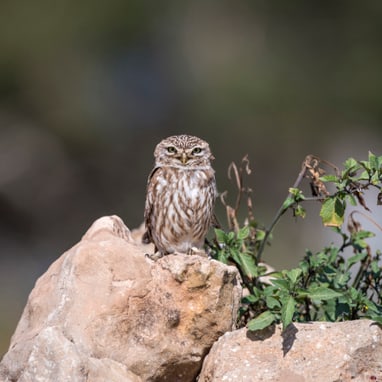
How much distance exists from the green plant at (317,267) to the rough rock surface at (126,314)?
285 millimetres

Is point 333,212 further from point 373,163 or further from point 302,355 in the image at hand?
point 302,355

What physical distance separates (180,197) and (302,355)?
1.54m

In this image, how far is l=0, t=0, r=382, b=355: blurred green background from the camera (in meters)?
16.3

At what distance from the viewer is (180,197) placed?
17.3ft

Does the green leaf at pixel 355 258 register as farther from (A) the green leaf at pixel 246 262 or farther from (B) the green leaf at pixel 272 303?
(B) the green leaf at pixel 272 303

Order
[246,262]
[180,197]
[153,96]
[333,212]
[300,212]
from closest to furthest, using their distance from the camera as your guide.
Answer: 1. [333,212]
2. [300,212]
3. [246,262]
4. [180,197]
5. [153,96]

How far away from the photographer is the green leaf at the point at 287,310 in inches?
154

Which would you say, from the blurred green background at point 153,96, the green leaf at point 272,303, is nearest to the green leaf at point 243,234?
the green leaf at point 272,303

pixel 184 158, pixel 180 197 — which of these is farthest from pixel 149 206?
pixel 184 158

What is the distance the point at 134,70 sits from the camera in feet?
57.9

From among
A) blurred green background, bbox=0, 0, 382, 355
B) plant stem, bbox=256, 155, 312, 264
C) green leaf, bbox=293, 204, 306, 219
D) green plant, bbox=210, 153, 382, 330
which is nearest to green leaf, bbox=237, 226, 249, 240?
green plant, bbox=210, 153, 382, 330

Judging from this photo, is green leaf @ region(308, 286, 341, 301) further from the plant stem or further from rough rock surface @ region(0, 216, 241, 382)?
the plant stem

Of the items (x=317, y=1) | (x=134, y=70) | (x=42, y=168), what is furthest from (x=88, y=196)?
(x=317, y=1)

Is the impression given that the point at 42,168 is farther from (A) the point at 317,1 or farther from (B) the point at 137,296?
(B) the point at 137,296
